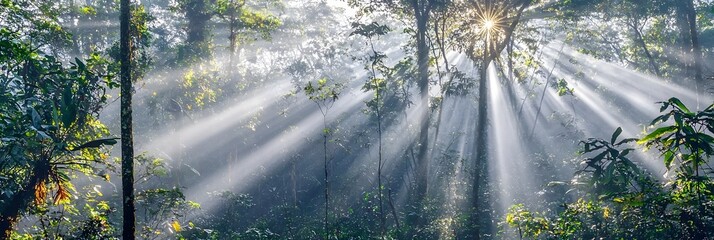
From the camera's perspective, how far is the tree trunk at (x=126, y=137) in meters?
7.89

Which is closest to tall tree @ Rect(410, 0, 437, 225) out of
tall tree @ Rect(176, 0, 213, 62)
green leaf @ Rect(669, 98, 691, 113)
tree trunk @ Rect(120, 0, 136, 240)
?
tall tree @ Rect(176, 0, 213, 62)

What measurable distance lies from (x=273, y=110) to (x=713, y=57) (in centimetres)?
3360

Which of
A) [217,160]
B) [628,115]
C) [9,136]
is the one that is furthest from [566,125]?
[9,136]

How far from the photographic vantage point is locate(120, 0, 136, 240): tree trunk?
311 inches

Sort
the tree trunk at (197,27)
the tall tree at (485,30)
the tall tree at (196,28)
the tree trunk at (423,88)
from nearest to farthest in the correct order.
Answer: the tall tree at (485,30), the tree trunk at (423,88), the tall tree at (196,28), the tree trunk at (197,27)

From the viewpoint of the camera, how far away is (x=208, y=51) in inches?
916

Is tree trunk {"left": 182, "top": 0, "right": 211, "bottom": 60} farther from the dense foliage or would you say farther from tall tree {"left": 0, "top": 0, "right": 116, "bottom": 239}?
tall tree {"left": 0, "top": 0, "right": 116, "bottom": 239}

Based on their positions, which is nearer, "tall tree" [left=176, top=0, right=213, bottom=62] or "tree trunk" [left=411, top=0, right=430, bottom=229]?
"tree trunk" [left=411, top=0, right=430, bottom=229]

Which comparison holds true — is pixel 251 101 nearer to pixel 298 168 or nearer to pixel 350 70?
pixel 298 168

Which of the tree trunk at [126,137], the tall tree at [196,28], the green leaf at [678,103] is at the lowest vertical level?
the green leaf at [678,103]

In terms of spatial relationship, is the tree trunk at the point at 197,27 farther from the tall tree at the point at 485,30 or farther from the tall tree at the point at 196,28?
the tall tree at the point at 485,30

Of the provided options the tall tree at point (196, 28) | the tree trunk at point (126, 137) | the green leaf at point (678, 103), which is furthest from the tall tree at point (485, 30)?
the tall tree at point (196, 28)

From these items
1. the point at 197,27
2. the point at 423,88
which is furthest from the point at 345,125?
the point at 423,88

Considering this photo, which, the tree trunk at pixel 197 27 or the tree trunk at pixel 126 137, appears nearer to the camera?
the tree trunk at pixel 126 137
